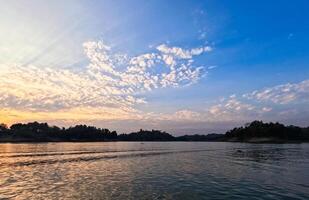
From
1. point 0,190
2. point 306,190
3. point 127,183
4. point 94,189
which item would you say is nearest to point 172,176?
point 127,183

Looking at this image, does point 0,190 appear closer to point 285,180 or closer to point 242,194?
point 242,194

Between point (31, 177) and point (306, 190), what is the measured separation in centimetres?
3292

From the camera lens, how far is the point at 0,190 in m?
32.0

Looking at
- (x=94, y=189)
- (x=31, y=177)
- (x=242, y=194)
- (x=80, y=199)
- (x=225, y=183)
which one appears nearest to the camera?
(x=80, y=199)

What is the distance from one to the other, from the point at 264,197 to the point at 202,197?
5586 millimetres

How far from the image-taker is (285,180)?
39.8m

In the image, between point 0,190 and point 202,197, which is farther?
point 0,190

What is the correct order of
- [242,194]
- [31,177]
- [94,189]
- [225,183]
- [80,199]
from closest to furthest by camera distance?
[80,199] → [242,194] → [94,189] → [225,183] → [31,177]

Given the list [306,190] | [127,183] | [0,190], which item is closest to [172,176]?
[127,183]

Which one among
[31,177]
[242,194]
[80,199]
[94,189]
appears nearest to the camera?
[80,199]

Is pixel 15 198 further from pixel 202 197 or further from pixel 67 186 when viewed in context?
pixel 202 197

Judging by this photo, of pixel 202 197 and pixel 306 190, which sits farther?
pixel 306 190

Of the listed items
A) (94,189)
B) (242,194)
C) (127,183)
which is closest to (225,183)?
(242,194)

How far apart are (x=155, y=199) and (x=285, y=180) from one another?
1929cm
